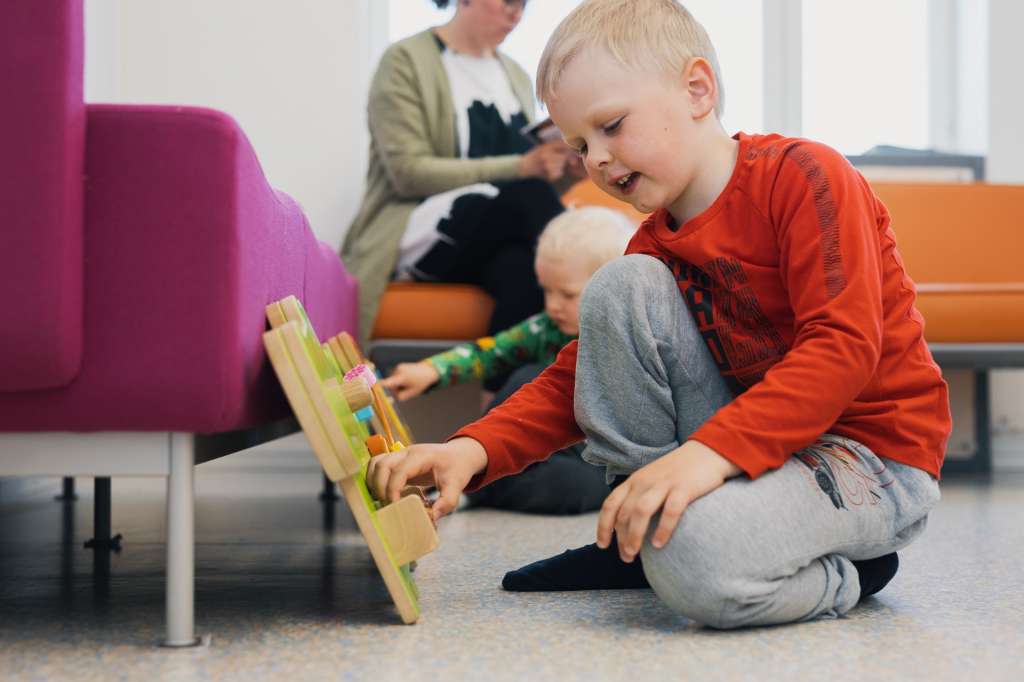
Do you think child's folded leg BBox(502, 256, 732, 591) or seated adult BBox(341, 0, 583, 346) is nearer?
child's folded leg BBox(502, 256, 732, 591)

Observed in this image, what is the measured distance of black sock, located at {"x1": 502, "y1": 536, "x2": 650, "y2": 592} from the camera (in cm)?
101

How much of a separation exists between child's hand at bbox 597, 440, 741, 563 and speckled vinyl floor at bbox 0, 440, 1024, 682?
0.27ft

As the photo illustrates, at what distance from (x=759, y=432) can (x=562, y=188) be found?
1.46m

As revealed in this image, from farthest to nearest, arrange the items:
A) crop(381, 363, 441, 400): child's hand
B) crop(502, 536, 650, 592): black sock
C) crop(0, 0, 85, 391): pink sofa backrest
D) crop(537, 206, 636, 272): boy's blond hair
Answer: crop(537, 206, 636, 272): boy's blond hair → crop(381, 363, 441, 400): child's hand → crop(502, 536, 650, 592): black sock → crop(0, 0, 85, 391): pink sofa backrest

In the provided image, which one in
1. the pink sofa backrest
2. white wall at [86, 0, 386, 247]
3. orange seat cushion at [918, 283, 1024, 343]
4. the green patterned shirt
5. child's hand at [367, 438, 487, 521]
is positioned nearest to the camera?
the pink sofa backrest

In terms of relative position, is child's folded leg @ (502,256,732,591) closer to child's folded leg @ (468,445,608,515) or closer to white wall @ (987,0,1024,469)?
child's folded leg @ (468,445,608,515)

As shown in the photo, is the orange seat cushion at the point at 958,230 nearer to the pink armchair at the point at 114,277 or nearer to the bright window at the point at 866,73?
the bright window at the point at 866,73

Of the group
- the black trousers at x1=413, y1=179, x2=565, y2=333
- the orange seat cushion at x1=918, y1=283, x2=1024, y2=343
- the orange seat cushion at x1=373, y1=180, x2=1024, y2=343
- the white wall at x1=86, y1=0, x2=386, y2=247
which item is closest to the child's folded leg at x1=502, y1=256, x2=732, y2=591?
the black trousers at x1=413, y1=179, x2=565, y2=333

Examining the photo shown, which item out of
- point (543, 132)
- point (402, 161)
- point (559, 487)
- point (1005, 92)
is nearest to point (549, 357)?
point (559, 487)

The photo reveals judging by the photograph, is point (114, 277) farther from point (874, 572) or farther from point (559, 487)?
point (559, 487)

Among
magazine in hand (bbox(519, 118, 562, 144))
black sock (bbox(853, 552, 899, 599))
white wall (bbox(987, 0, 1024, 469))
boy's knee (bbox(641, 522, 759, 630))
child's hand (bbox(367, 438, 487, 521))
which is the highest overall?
white wall (bbox(987, 0, 1024, 469))

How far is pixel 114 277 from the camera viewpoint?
0.78 metres

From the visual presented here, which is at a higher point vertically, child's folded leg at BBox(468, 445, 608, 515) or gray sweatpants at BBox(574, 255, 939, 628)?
gray sweatpants at BBox(574, 255, 939, 628)

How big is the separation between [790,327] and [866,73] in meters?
2.42
